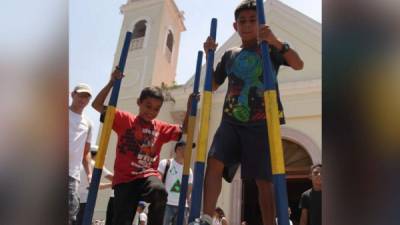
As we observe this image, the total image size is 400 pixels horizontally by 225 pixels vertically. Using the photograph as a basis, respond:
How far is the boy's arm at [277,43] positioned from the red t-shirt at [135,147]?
149 centimetres

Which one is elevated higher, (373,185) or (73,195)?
(73,195)

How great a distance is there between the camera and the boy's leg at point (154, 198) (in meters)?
3.20

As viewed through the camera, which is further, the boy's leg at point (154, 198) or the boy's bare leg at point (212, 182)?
the boy's leg at point (154, 198)

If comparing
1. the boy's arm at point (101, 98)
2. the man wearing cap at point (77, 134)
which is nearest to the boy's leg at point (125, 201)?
the man wearing cap at point (77, 134)

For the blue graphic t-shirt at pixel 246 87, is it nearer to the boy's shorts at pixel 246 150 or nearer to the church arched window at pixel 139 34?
the boy's shorts at pixel 246 150

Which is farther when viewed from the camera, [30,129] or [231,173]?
[231,173]

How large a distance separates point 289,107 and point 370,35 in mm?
9969

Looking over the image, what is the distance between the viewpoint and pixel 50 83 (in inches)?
33.3

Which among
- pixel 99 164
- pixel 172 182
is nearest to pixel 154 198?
pixel 99 164

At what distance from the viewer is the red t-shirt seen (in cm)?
329

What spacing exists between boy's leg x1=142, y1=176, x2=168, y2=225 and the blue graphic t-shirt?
0.97 metres

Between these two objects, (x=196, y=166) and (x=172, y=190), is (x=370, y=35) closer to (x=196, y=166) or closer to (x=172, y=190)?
(x=196, y=166)

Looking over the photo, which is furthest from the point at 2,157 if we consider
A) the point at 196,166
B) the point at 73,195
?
the point at 73,195

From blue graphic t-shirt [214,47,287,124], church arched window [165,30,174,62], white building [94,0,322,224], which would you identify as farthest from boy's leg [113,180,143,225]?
church arched window [165,30,174,62]
